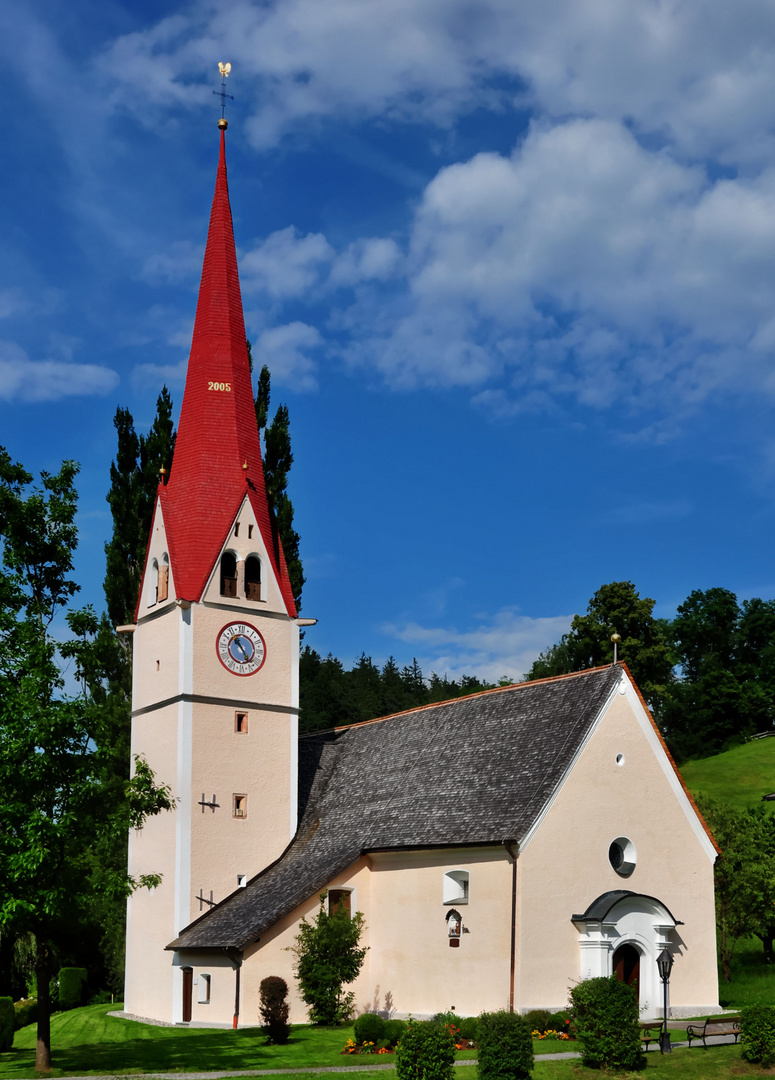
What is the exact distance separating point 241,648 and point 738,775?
49800 mm

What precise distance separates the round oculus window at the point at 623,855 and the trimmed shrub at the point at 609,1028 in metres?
7.65

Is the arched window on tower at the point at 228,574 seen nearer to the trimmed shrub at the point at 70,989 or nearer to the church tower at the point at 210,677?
the church tower at the point at 210,677

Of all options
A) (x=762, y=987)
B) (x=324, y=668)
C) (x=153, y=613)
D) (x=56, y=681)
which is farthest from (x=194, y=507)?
(x=324, y=668)

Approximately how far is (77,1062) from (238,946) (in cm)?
726

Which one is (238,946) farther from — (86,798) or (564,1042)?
(86,798)

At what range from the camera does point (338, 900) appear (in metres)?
32.4

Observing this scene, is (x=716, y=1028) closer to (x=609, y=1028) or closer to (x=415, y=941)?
(x=609, y=1028)

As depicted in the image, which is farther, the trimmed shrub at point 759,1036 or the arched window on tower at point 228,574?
the arched window on tower at point 228,574

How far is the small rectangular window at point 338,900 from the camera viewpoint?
3203 cm

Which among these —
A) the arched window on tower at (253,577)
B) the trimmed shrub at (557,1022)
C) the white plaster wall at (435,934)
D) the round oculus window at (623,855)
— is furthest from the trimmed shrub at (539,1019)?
the arched window on tower at (253,577)

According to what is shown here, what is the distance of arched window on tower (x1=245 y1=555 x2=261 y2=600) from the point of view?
1481 inches

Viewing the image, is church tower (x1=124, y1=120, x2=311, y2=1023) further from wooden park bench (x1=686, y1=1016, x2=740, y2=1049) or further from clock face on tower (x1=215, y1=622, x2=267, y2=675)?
wooden park bench (x1=686, y1=1016, x2=740, y2=1049)

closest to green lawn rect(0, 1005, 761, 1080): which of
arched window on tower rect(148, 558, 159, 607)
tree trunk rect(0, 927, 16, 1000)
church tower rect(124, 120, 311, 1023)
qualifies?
church tower rect(124, 120, 311, 1023)

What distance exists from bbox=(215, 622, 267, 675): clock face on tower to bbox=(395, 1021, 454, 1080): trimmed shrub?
60.4ft
